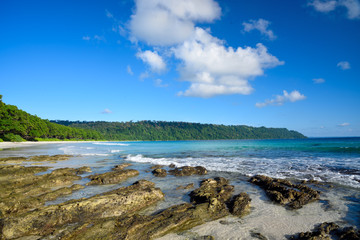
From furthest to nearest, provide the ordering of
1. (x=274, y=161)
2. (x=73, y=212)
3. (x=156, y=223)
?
(x=274, y=161) → (x=73, y=212) → (x=156, y=223)

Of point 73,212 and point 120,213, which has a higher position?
point 73,212

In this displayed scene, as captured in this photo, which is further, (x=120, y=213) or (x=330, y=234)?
(x=120, y=213)

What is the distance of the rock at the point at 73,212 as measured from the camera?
6085 millimetres

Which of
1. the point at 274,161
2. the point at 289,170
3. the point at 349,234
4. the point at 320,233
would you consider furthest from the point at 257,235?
the point at 274,161

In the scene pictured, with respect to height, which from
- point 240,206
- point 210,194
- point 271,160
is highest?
point 210,194

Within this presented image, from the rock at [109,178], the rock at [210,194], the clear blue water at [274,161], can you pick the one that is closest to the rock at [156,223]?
the rock at [210,194]

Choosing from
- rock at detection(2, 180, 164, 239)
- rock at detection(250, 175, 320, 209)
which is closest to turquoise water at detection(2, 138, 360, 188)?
rock at detection(250, 175, 320, 209)

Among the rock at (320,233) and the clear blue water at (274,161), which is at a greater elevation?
the rock at (320,233)

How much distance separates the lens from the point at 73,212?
23.2 feet

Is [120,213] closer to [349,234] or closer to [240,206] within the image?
[240,206]

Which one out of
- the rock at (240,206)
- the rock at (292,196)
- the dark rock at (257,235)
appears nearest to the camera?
the dark rock at (257,235)

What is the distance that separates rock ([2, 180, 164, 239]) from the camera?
6085 millimetres

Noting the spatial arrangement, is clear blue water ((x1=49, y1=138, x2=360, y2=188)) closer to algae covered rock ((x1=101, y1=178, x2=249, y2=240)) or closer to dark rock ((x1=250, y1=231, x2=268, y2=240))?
algae covered rock ((x1=101, y1=178, x2=249, y2=240))

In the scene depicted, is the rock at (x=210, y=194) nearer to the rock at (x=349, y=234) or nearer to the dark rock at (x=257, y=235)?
the dark rock at (x=257, y=235)
